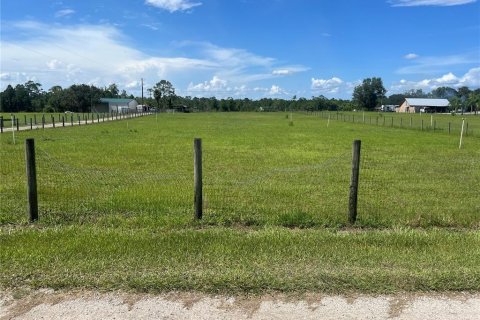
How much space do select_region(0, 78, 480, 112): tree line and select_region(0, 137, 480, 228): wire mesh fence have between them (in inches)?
4785

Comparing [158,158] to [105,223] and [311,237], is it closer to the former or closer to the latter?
A: [105,223]

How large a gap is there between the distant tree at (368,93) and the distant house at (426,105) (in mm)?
13160

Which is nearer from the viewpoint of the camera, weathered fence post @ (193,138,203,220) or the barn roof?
weathered fence post @ (193,138,203,220)

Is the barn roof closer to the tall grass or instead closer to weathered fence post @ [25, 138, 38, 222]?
the tall grass

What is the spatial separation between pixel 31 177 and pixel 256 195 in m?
4.33

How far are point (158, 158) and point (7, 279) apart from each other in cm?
1227

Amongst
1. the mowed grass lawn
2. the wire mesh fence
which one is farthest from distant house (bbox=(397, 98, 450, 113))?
the mowed grass lawn

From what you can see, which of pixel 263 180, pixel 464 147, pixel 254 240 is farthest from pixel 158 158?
pixel 464 147

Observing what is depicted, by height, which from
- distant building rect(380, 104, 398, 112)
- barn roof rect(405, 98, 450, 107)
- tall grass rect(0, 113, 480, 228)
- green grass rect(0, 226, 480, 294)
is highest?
barn roof rect(405, 98, 450, 107)

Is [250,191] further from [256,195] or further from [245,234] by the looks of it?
[245,234]

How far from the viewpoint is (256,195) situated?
899 centimetres

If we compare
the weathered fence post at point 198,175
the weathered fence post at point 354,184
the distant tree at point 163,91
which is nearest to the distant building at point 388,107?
the distant tree at point 163,91

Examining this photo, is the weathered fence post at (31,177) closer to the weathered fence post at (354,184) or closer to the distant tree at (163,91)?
the weathered fence post at (354,184)

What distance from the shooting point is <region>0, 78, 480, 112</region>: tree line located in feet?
415
